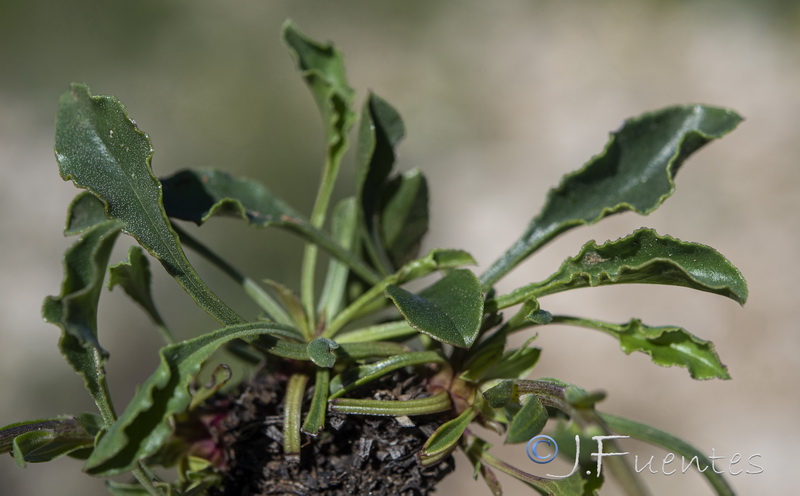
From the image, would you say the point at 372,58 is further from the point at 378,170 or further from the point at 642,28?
the point at 378,170

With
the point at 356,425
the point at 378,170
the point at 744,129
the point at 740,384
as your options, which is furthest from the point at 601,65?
the point at 356,425

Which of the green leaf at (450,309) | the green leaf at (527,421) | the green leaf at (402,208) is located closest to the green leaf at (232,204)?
the green leaf at (402,208)

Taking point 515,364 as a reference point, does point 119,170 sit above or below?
above

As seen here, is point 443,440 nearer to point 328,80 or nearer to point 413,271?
point 413,271

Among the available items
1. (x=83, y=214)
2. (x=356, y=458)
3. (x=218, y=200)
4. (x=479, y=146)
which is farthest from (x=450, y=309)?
(x=479, y=146)

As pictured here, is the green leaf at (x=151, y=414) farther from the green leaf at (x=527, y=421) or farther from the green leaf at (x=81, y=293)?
the green leaf at (x=527, y=421)

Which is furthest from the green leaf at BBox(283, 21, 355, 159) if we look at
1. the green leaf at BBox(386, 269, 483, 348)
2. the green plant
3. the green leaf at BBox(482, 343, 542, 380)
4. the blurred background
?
the blurred background
